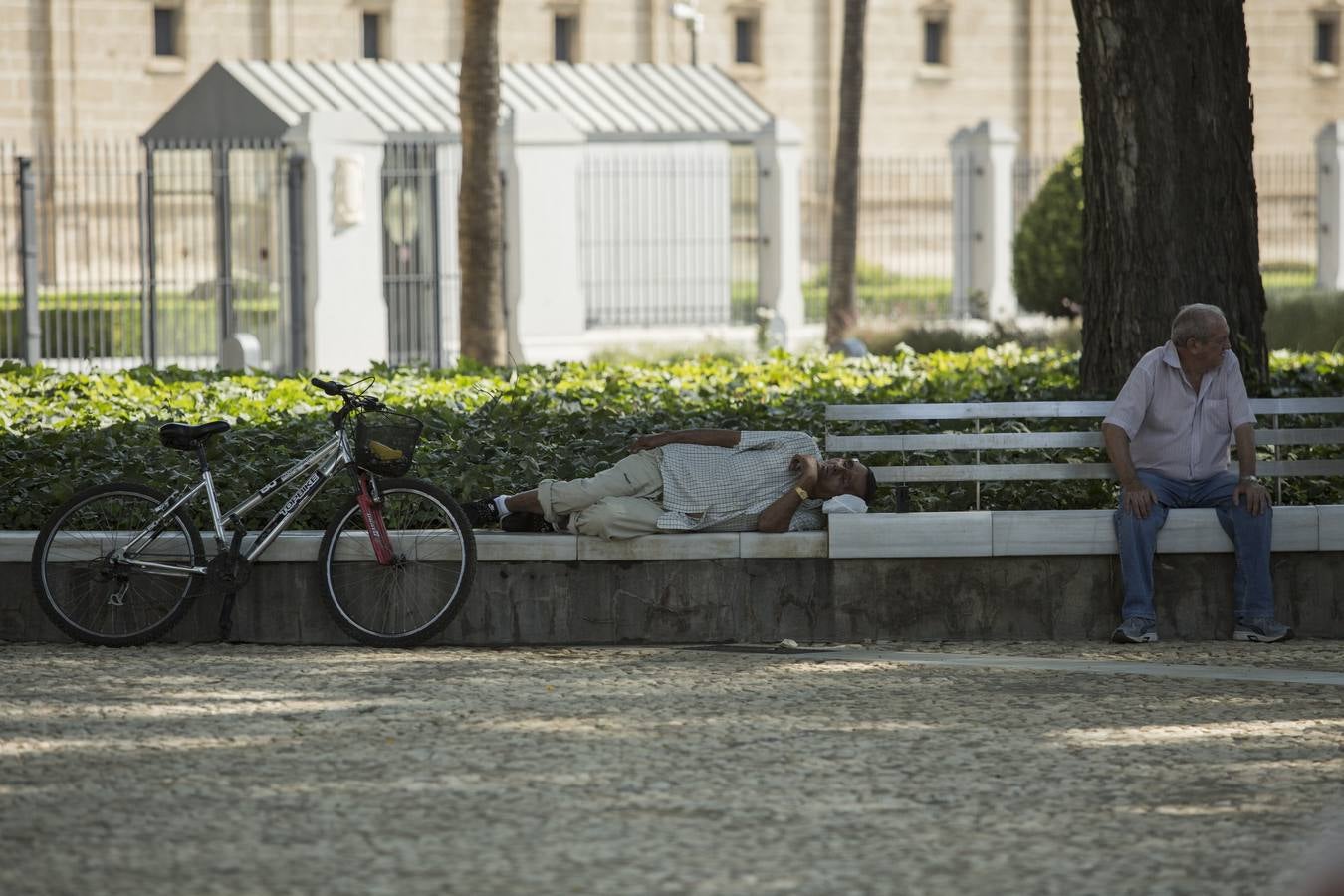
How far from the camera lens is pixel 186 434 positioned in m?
7.83

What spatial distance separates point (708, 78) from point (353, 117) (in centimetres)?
791

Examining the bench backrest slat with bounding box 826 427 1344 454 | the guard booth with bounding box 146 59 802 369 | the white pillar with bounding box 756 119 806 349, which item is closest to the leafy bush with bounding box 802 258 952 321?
the white pillar with bounding box 756 119 806 349

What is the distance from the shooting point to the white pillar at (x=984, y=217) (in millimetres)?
25984

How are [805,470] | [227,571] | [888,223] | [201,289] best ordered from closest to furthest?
[227,571]
[805,470]
[201,289]
[888,223]

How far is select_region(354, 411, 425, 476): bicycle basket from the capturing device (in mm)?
7812

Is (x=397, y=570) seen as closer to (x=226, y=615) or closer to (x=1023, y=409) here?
(x=226, y=615)

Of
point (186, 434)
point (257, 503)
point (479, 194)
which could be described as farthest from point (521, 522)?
point (479, 194)

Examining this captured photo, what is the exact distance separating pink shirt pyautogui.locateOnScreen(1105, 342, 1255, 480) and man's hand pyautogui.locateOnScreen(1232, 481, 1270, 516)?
0.22m

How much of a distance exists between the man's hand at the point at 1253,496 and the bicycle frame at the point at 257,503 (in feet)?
10.9

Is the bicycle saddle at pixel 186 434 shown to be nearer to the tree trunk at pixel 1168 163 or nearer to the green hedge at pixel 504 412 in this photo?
the green hedge at pixel 504 412

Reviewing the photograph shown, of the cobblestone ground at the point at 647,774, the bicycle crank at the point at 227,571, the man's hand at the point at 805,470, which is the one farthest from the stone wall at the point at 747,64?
the cobblestone ground at the point at 647,774

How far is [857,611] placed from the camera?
809cm

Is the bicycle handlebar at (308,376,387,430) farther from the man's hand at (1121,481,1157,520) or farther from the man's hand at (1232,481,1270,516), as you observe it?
the man's hand at (1232,481,1270,516)

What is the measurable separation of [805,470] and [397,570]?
163 centimetres
